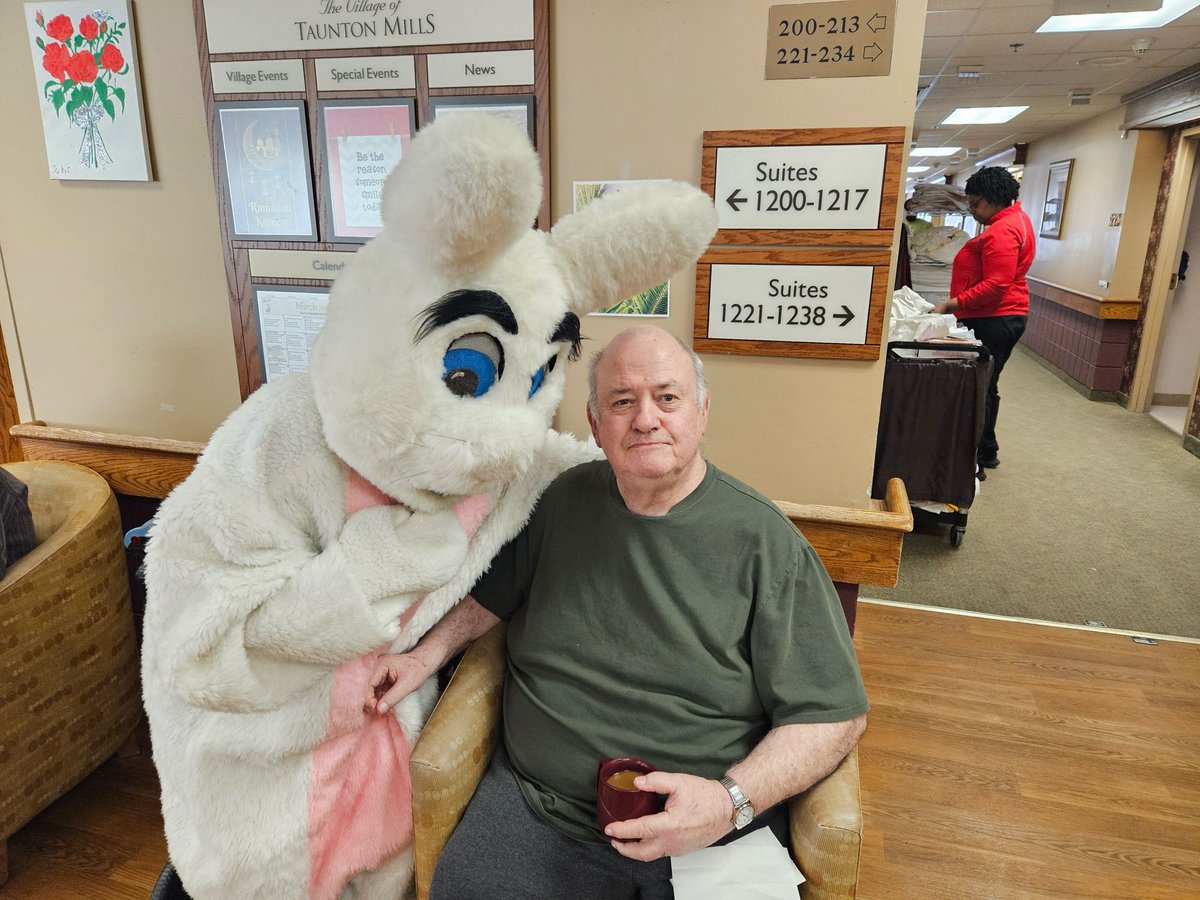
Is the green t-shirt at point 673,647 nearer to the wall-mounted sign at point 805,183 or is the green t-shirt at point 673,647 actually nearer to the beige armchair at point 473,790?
the beige armchair at point 473,790

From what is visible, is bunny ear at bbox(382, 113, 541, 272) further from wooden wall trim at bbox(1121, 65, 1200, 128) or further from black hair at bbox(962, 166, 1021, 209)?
wooden wall trim at bbox(1121, 65, 1200, 128)

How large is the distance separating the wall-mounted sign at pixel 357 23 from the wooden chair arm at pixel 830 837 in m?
1.54

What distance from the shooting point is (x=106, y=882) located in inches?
66.3

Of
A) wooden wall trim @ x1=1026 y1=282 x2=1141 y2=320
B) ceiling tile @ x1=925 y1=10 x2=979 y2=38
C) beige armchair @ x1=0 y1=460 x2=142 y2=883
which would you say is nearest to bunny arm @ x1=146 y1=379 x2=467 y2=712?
beige armchair @ x1=0 y1=460 x2=142 y2=883

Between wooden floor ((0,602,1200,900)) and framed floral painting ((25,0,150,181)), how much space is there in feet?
5.18

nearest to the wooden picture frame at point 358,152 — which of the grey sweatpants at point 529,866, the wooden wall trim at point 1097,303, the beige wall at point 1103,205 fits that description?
the grey sweatpants at point 529,866

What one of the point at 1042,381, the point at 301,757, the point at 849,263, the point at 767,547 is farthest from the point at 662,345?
the point at 1042,381

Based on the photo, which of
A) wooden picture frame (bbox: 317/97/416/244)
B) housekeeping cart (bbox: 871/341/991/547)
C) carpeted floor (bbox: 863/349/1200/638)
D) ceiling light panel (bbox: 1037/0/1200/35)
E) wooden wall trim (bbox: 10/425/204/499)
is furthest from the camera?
ceiling light panel (bbox: 1037/0/1200/35)

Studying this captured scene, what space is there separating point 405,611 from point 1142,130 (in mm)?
7217

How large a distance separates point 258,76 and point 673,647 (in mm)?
1613

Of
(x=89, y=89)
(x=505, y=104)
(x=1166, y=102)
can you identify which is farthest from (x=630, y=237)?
(x=1166, y=102)

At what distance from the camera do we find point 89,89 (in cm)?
196

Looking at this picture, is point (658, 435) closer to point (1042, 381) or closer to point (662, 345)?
point (662, 345)

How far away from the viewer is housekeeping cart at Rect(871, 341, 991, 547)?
318 cm
